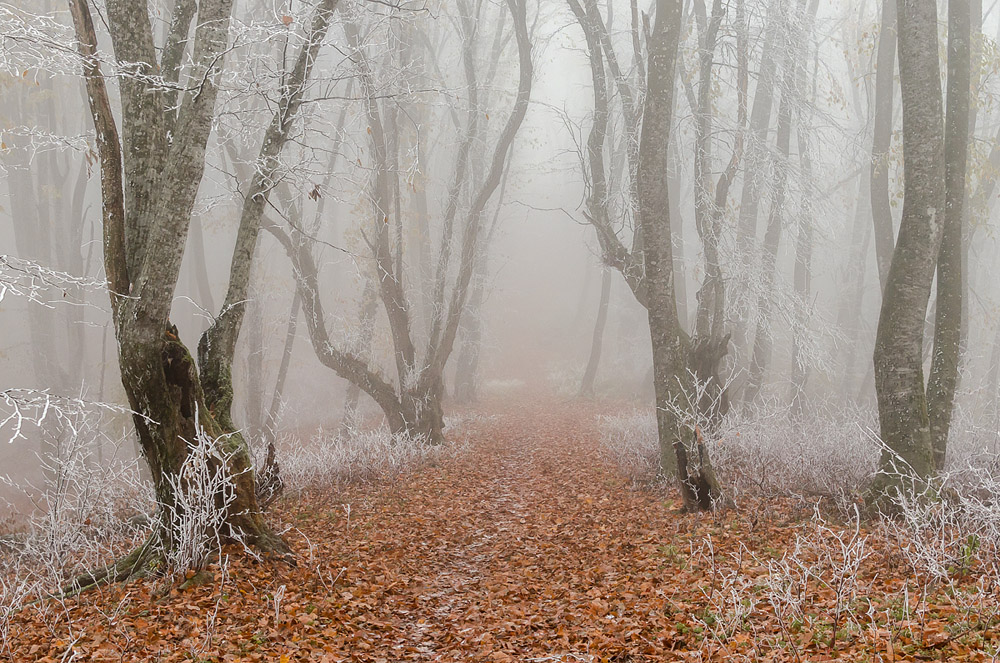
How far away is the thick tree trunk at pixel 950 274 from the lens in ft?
19.9

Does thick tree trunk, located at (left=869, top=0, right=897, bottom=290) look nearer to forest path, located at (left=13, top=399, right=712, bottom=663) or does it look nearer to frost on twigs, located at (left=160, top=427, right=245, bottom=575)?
forest path, located at (left=13, top=399, right=712, bottom=663)

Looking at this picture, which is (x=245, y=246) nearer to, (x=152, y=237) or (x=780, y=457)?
(x=152, y=237)

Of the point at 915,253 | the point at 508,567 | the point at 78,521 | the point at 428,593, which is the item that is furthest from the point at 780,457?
the point at 78,521

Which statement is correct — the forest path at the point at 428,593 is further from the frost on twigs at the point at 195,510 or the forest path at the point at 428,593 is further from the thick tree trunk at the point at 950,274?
the thick tree trunk at the point at 950,274

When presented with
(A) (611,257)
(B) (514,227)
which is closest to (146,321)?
(A) (611,257)

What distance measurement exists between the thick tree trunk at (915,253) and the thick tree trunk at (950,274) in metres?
0.54

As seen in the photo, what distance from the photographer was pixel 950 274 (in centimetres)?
610

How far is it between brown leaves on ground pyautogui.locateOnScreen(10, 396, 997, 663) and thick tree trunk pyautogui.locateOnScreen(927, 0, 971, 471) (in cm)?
167

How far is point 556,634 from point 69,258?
1545 cm

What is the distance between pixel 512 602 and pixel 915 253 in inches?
174

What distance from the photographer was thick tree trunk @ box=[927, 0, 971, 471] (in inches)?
238

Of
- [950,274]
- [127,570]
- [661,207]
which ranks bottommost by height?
[127,570]

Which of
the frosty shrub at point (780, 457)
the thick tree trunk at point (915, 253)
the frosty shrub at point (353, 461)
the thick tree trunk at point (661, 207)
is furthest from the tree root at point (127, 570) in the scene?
the thick tree trunk at point (915, 253)

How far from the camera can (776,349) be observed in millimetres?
26422
